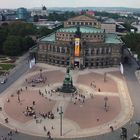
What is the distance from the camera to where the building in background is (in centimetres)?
14050

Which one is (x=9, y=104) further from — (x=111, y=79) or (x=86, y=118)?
(x=111, y=79)

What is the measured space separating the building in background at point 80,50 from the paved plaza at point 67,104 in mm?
13284

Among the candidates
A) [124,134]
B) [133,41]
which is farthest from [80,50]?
[124,134]

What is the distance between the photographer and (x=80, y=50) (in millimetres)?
140750

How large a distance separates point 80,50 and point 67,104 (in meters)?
51.1

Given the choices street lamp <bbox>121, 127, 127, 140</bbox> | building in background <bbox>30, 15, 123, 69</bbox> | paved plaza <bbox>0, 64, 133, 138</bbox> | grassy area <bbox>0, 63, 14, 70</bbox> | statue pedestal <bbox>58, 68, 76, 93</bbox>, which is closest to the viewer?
street lamp <bbox>121, 127, 127, 140</bbox>

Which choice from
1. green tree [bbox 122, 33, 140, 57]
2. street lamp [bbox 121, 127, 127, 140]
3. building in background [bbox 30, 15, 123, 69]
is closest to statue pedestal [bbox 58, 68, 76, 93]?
building in background [bbox 30, 15, 123, 69]

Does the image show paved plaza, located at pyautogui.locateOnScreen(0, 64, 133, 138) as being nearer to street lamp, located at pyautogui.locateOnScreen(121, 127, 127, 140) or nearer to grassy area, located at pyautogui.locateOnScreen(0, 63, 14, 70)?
street lamp, located at pyautogui.locateOnScreen(121, 127, 127, 140)

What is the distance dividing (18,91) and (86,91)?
2223 centimetres

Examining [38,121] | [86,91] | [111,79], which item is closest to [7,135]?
[38,121]

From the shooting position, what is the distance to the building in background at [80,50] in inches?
5531

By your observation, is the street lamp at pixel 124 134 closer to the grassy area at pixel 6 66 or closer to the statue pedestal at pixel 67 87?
the statue pedestal at pixel 67 87

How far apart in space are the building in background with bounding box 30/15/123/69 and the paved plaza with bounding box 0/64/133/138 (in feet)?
43.6

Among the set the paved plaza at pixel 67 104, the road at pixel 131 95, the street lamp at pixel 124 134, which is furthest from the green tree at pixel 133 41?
the street lamp at pixel 124 134
